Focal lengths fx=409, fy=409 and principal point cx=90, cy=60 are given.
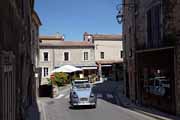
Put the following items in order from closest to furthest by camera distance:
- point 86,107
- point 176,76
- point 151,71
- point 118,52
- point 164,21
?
point 176,76 → point 164,21 → point 151,71 → point 86,107 → point 118,52

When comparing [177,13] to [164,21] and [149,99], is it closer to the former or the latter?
[164,21]

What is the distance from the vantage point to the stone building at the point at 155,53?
19.9 m

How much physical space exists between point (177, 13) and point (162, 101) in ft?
15.4

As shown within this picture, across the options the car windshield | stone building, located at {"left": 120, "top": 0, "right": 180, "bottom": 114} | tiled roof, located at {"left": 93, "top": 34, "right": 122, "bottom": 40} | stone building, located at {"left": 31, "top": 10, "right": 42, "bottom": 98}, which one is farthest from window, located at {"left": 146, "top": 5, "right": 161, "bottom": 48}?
tiled roof, located at {"left": 93, "top": 34, "right": 122, "bottom": 40}

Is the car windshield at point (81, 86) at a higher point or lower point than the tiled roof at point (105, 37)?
lower

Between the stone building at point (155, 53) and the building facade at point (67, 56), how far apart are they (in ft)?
119

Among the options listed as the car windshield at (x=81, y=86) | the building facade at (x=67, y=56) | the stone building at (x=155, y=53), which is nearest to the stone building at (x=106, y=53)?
the building facade at (x=67, y=56)

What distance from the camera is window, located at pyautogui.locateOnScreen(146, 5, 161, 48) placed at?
2200 cm

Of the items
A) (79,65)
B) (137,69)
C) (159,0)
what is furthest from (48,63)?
(159,0)

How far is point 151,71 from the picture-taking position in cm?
2381

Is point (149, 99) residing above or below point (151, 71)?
below

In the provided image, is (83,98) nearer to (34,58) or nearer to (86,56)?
(34,58)

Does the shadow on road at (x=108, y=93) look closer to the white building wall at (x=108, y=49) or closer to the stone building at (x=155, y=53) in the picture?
the stone building at (x=155, y=53)

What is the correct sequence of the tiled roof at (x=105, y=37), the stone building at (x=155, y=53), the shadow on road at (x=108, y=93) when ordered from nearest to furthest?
1. the stone building at (x=155, y=53)
2. the shadow on road at (x=108, y=93)
3. the tiled roof at (x=105, y=37)
